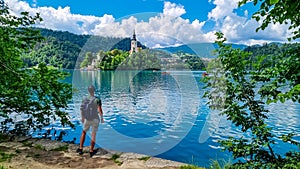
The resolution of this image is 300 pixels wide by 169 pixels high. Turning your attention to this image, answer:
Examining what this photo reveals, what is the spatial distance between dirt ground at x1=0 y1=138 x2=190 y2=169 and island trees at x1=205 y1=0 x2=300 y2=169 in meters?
2.14

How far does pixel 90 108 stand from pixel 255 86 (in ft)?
14.3

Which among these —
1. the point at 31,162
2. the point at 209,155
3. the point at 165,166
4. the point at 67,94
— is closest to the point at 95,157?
the point at 31,162

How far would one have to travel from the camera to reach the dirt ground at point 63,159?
569 centimetres

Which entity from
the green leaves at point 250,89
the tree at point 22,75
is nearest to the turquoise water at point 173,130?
the tree at point 22,75

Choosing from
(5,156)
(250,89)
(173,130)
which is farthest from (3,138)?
(173,130)

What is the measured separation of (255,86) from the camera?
438 cm

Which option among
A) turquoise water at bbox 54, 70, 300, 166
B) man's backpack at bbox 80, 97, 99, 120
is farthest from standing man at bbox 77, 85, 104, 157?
turquoise water at bbox 54, 70, 300, 166

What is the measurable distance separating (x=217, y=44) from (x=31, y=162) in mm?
5103

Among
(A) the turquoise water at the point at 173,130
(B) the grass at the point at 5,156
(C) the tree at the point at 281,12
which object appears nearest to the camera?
(C) the tree at the point at 281,12

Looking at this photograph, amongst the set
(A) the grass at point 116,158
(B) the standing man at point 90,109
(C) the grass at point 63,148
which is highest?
(B) the standing man at point 90,109

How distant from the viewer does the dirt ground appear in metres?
5.69

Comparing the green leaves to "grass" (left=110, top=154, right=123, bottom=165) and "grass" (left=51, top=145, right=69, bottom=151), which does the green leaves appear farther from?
"grass" (left=51, top=145, right=69, bottom=151)

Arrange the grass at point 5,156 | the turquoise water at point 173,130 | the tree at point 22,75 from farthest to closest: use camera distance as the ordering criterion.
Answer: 1. the turquoise water at point 173,130
2. the tree at point 22,75
3. the grass at point 5,156

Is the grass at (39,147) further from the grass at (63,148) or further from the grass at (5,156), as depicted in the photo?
the grass at (5,156)
